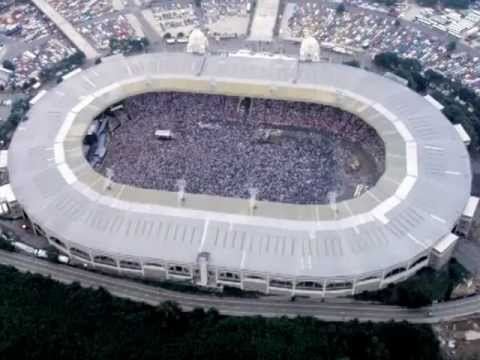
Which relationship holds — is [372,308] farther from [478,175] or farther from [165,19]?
[165,19]

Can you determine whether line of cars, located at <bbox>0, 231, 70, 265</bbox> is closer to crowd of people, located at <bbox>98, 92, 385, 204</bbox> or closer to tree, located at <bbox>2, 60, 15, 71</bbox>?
crowd of people, located at <bbox>98, 92, 385, 204</bbox>

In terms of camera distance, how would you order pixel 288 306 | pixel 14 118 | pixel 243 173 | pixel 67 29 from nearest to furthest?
pixel 288 306 → pixel 243 173 → pixel 14 118 → pixel 67 29

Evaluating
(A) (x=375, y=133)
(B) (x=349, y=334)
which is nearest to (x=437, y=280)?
(B) (x=349, y=334)

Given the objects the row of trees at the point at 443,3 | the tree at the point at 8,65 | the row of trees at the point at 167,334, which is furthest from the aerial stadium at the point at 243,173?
the row of trees at the point at 443,3

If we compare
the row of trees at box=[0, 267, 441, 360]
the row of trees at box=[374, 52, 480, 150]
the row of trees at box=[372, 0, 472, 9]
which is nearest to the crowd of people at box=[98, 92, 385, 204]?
the row of trees at box=[374, 52, 480, 150]

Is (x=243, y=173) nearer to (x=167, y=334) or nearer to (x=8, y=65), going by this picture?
(x=167, y=334)

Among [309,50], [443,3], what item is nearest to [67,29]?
[309,50]
